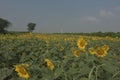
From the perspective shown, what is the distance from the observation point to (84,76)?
116 inches

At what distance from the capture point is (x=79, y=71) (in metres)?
2.97

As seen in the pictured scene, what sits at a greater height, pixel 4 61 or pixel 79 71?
pixel 79 71

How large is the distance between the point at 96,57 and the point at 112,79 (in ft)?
1.71

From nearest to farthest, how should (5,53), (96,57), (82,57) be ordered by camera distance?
1. (96,57)
2. (82,57)
3. (5,53)

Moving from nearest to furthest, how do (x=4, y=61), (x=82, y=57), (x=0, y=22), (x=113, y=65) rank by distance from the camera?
(x=113, y=65) → (x=82, y=57) → (x=4, y=61) → (x=0, y=22)

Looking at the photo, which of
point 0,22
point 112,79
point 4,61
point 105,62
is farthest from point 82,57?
point 0,22

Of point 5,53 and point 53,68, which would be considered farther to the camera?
point 5,53

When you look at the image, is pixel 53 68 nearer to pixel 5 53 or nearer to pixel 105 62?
pixel 105 62

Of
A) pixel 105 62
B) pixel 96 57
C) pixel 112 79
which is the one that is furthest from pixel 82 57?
pixel 112 79

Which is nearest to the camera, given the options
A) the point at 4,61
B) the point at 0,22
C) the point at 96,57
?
the point at 96,57

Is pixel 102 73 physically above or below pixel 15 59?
above

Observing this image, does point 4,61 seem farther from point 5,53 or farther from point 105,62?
point 105,62

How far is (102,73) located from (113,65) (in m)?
0.19

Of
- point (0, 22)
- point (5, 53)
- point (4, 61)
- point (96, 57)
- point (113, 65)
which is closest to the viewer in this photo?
point (113, 65)
